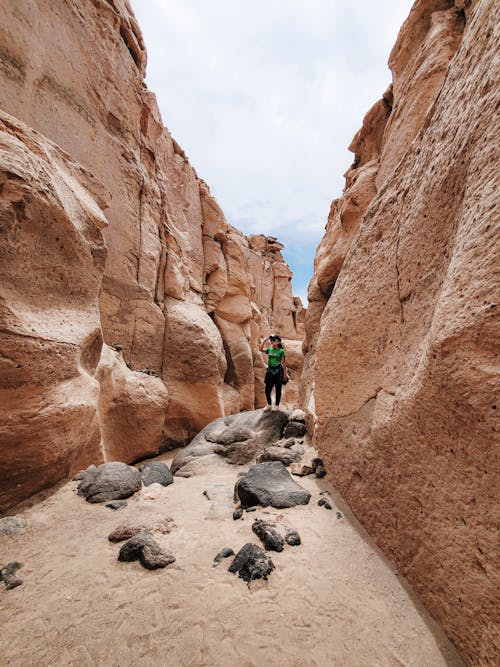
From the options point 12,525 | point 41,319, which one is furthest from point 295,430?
point 41,319

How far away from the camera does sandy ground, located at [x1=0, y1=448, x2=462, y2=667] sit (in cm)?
130

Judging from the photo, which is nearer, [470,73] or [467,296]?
[467,296]

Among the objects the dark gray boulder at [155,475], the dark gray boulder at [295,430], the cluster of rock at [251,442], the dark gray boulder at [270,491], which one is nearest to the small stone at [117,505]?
the dark gray boulder at [155,475]

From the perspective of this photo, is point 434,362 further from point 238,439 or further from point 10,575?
point 238,439

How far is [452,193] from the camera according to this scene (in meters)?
1.81

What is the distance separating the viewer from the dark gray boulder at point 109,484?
2.93m

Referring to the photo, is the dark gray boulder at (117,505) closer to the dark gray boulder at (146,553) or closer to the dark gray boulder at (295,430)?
the dark gray boulder at (146,553)

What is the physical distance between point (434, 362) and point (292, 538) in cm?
167

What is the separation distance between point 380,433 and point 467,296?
4.08 feet

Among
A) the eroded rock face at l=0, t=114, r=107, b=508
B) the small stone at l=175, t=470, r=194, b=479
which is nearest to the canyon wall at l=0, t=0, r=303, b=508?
the eroded rock face at l=0, t=114, r=107, b=508

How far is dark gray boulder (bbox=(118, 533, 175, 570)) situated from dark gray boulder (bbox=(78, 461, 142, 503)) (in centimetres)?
110

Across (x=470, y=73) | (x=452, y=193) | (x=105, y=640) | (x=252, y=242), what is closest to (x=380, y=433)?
(x=452, y=193)

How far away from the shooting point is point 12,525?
2.46 meters

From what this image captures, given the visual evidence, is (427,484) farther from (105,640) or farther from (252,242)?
(252,242)
